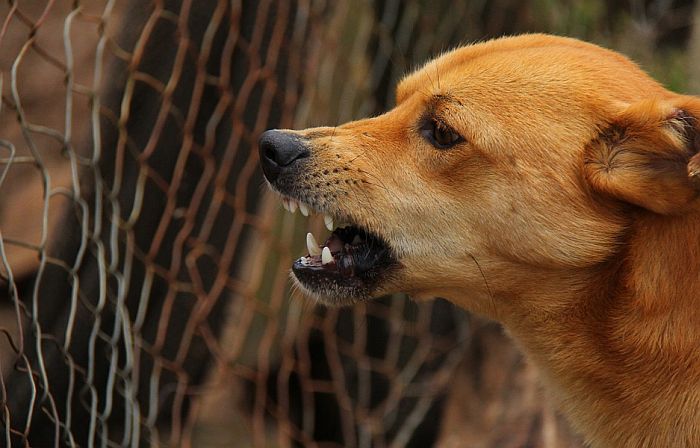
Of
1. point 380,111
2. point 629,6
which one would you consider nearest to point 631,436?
point 380,111

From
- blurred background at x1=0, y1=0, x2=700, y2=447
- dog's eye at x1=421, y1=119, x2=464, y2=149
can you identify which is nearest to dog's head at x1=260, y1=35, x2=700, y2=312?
dog's eye at x1=421, y1=119, x2=464, y2=149

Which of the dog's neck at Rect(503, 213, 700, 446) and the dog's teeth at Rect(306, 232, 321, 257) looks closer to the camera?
the dog's neck at Rect(503, 213, 700, 446)

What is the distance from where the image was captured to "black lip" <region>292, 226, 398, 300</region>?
3.19 m

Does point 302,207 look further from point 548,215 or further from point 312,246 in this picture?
point 548,215

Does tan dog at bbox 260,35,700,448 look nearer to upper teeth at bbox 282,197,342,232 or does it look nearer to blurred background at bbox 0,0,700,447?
upper teeth at bbox 282,197,342,232

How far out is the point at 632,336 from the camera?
2945mm

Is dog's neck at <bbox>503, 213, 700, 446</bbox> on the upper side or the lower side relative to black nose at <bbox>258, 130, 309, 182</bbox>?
lower

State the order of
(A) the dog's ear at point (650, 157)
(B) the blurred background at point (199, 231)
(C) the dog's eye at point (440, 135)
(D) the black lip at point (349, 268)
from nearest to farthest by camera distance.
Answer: (A) the dog's ear at point (650, 157)
(C) the dog's eye at point (440, 135)
(D) the black lip at point (349, 268)
(B) the blurred background at point (199, 231)

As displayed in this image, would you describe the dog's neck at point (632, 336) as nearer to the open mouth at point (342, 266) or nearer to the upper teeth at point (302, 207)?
the open mouth at point (342, 266)

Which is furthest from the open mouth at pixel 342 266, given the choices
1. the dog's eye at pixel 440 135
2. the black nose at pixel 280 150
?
the dog's eye at pixel 440 135

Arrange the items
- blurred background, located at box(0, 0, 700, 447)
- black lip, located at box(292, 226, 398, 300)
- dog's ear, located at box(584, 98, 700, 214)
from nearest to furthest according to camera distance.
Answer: dog's ear, located at box(584, 98, 700, 214) < black lip, located at box(292, 226, 398, 300) < blurred background, located at box(0, 0, 700, 447)

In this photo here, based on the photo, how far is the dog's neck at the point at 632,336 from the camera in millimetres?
2873

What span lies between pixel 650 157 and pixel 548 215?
0.35 meters

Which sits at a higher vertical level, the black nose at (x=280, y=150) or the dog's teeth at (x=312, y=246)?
the black nose at (x=280, y=150)
